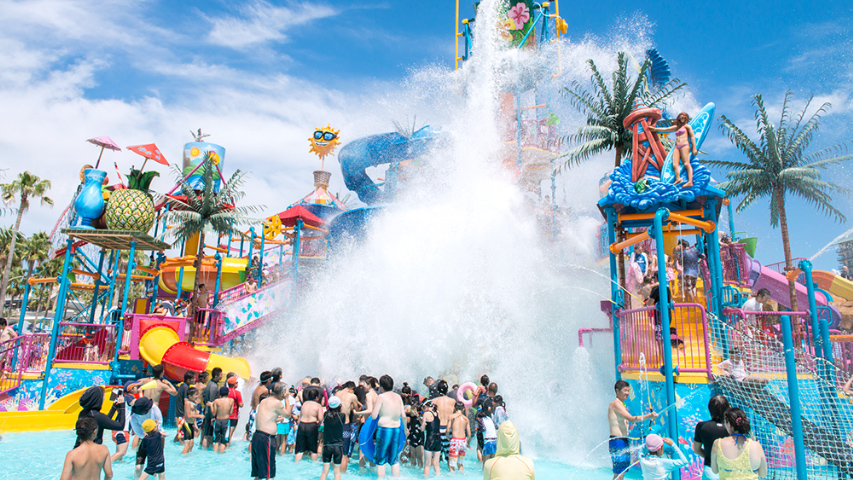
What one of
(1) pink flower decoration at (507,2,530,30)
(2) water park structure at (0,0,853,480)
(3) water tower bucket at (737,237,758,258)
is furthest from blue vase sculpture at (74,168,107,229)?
(3) water tower bucket at (737,237,758,258)

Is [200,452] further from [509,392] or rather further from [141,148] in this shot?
[141,148]

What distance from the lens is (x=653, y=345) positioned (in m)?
8.05

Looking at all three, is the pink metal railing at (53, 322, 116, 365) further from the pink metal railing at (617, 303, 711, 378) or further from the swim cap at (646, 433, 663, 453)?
the swim cap at (646, 433, 663, 453)

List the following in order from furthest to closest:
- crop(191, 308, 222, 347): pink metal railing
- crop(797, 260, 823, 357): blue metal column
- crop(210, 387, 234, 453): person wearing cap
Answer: crop(191, 308, 222, 347): pink metal railing → crop(210, 387, 234, 453): person wearing cap → crop(797, 260, 823, 357): blue metal column

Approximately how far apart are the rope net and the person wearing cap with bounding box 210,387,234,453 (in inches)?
309

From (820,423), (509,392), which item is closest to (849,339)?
(820,423)

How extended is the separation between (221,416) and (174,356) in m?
3.38

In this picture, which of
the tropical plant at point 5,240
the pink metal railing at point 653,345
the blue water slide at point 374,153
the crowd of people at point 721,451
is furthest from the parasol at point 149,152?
the tropical plant at point 5,240

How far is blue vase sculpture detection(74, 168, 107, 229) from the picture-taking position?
1426cm

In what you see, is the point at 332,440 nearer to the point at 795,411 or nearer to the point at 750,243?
the point at 795,411

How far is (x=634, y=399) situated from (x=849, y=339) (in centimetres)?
405

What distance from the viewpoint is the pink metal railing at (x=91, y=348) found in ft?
A: 44.0

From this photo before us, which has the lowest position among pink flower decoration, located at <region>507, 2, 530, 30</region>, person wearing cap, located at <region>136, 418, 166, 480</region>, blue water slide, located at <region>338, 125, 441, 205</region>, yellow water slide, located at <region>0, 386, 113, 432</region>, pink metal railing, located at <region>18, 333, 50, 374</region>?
yellow water slide, located at <region>0, 386, 113, 432</region>

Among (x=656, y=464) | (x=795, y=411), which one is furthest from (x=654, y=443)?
(x=795, y=411)
